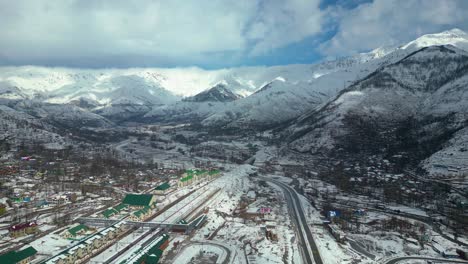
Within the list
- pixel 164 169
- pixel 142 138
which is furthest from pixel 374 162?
pixel 142 138

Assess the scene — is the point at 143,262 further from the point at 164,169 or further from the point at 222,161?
the point at 222,161

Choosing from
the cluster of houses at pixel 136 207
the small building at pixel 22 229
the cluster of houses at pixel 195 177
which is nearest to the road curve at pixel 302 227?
the cluster of houses at pixel 195 177

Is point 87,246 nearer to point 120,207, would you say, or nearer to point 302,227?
point 120,207

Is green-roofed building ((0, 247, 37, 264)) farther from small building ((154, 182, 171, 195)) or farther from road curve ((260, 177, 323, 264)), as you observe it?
small building ((154, 182, 171, 195))

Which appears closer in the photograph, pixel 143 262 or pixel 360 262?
pixel 143 262

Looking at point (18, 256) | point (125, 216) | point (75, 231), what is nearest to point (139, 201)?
point (125, 216)

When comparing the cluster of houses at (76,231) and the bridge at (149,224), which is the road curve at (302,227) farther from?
the cluster of houses at (76,231)
